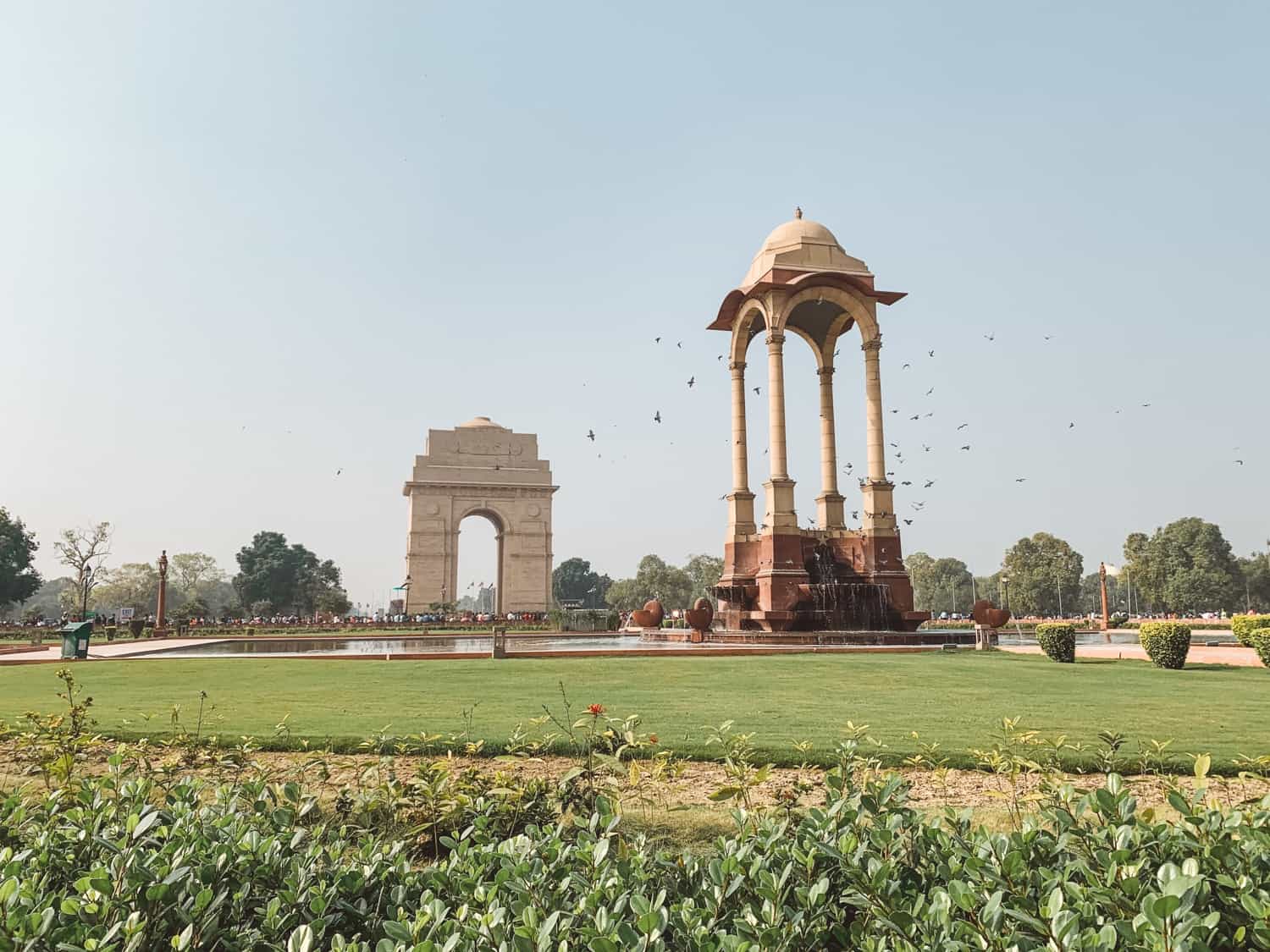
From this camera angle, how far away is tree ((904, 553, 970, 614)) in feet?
332

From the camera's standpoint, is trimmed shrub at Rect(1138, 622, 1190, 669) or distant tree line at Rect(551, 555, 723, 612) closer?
trimmed shrub at Rect(1138, 622, 1190, 669)

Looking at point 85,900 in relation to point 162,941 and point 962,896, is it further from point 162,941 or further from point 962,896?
point 962,896

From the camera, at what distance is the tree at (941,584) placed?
10119 cm

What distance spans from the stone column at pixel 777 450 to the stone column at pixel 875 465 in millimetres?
2481

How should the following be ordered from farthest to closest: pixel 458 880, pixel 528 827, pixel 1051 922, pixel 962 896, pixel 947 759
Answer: pixel 947 759 → pixel 528 827 → pixel 458 880 → pixel 962 896 → pixel 1051 922

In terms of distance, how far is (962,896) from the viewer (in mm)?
2082

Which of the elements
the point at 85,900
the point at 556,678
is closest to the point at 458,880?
the point at 85,900

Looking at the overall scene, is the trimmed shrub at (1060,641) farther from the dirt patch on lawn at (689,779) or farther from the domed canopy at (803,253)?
the domed canopy at (803,253)

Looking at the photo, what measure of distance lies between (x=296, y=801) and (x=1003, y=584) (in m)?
80.2

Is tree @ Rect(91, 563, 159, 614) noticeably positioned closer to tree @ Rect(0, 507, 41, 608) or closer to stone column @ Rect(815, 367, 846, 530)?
tree @ Rect(0, 507, 41, 608)

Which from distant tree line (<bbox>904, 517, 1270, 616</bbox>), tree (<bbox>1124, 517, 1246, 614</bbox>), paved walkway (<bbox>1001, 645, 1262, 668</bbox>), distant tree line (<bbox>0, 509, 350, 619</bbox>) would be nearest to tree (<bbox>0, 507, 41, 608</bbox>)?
distant tree line (<bbox>0, 509, 350, 619</bbox>)

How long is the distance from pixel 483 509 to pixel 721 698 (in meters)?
49.0

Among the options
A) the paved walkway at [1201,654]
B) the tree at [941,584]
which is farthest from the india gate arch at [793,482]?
the tree at [941,584]

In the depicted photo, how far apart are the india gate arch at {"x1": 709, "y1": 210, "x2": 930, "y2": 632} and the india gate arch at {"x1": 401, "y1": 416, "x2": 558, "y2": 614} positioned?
30970 mm
